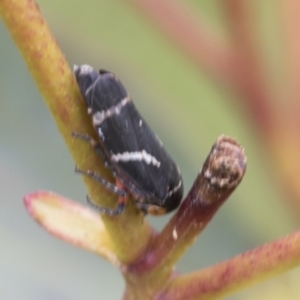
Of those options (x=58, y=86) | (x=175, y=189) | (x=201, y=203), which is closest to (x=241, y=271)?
(x=201, y=203)

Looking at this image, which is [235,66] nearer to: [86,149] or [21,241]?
[86,149]

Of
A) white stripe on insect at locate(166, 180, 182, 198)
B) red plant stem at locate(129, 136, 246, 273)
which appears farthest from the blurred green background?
red plant stem at locate(129, 136, 246, 273)

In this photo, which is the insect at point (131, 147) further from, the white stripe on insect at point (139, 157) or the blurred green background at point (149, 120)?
the blurred green background at point (149, 120)

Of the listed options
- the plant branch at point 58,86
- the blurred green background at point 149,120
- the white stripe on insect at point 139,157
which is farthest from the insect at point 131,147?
the blurred green background at point 149,120

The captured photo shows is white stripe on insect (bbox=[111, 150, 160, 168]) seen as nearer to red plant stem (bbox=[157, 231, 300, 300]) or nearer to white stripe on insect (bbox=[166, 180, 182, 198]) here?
white stripe on insect (bbox=[166, 180, 182, 198])

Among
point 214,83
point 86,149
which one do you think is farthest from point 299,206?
point 86,149

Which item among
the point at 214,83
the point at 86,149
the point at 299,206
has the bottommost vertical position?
the point at 299,206
